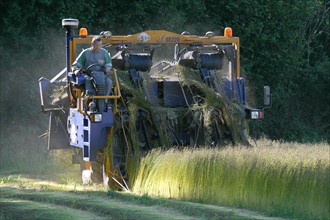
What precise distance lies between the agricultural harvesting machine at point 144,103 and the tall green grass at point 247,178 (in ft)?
2.99

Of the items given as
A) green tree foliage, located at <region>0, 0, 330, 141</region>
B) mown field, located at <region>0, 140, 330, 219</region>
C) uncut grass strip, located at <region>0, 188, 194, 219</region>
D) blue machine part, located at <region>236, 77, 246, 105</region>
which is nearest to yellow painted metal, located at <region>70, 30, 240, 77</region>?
blue machine part, located at <region>236, 77, 246, 105</region>

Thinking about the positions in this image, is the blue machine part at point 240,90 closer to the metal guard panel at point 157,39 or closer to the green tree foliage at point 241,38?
the metal guard panel at point 157,39

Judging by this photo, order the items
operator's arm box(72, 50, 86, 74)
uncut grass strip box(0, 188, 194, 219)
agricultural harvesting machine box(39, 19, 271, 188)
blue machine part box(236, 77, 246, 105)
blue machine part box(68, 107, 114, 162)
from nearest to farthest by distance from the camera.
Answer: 1. uncut grass strip box(0, 188, 194, 219)
2. blue machine part box(68, 107, 114, 162)
3. agricultural harvesting machine box(39, 19, 271, 188)
4. operator's arm box(72, 50, 86, 74)
5. blue machine part box(236, 77, 246, 105)

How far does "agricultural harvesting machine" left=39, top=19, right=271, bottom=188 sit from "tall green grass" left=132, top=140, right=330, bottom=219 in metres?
0.91

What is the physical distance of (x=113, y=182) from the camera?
17625 mm

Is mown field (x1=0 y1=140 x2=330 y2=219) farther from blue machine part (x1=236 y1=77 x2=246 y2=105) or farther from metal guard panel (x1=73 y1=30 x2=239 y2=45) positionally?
metal guard panel (x1=73 y1=30 x2=239 y2=45)

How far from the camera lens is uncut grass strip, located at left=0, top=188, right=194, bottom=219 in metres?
13.1

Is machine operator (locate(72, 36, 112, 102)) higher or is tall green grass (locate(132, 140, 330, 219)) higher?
machine operator (locate(72, 36, 112, 102))

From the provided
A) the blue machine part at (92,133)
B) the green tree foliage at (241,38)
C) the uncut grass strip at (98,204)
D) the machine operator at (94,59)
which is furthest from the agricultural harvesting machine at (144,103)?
the green tree foliage at (241,38)

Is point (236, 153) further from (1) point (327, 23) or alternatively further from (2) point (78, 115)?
(1) point (327, 23)

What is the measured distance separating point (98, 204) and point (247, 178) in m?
2.62

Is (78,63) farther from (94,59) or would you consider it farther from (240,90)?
(240,90)

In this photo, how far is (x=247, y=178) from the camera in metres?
15.7

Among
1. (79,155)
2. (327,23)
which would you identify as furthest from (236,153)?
(327,23)
